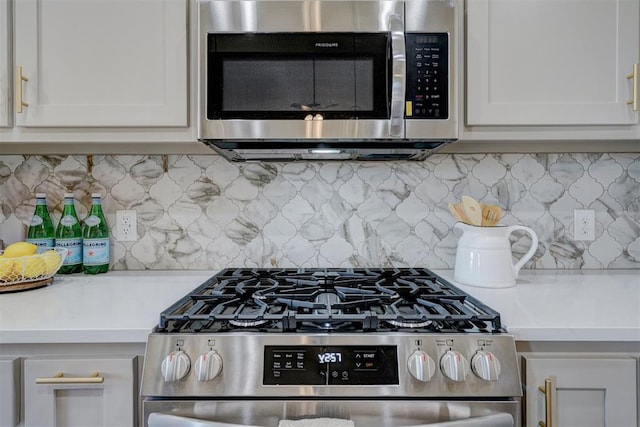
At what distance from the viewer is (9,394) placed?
836mm

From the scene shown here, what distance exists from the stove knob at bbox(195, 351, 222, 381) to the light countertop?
16 centimetres

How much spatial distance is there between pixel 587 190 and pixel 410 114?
34.7 inches

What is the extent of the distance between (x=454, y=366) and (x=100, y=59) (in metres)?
1.28

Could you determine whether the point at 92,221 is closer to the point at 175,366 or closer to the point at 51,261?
the point at 51,261

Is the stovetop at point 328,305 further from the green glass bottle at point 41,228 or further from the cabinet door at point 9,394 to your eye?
the green glass bottle at point 41,228

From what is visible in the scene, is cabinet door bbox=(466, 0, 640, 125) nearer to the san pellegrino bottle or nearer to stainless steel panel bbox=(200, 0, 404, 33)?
stainless steel panel bbox=(200, 0, 404, 33)

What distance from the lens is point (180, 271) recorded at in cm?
148

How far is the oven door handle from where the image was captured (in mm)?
763

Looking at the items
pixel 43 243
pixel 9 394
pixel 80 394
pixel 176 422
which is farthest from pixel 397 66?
pixel 43 243

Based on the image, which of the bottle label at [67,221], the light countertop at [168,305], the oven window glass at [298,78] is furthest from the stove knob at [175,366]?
the bottle label at [67,221]

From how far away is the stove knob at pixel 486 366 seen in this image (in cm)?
77

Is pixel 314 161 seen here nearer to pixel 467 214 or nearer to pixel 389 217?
pixel 389 217

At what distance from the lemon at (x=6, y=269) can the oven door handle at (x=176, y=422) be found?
703 mm

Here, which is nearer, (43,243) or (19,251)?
(19,251)
